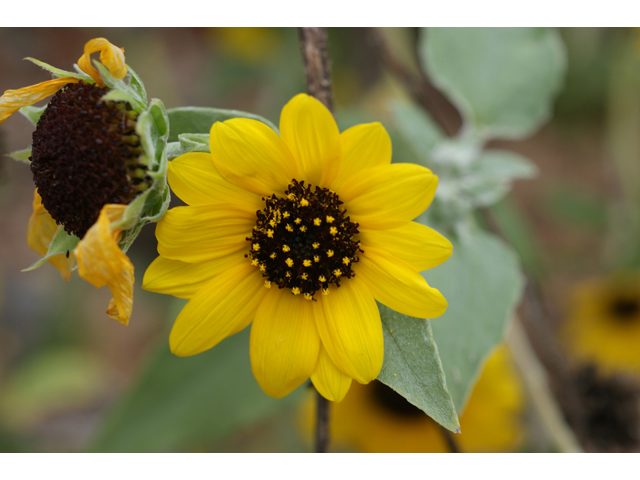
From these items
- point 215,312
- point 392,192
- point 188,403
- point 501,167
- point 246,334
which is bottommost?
point 188,403

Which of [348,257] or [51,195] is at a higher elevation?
[51,195]

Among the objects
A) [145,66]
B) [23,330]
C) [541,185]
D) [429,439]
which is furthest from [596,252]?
[23,330]

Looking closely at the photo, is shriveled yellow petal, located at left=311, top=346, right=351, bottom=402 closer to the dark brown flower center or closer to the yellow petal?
the yellow petal

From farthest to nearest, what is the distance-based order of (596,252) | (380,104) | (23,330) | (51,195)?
(23,330) < (596,252) < (380,104) < (51,195)

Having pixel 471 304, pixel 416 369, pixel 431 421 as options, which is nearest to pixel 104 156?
pixel 416 369

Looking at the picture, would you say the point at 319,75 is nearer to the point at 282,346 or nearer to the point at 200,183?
the point at 200,183

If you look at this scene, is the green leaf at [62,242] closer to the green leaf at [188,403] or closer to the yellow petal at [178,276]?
the yellow petal at [178,276]
